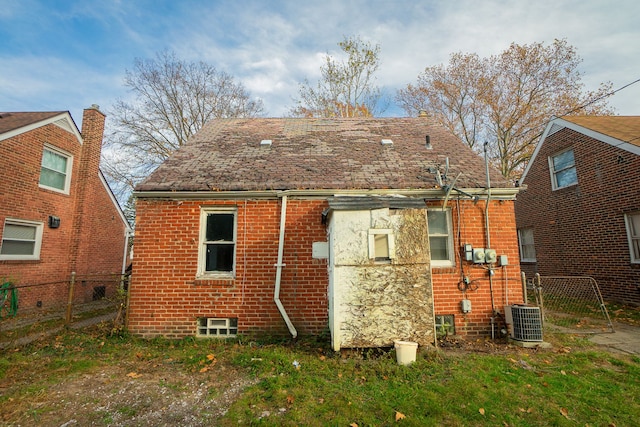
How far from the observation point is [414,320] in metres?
5.31

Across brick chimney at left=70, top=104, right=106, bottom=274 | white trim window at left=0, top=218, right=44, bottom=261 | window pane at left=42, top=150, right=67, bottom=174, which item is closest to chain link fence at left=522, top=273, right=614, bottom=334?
white trim window at left=0, top=218, right=44, bottom=261

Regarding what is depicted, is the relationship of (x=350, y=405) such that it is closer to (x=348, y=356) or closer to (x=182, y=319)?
(x=348, y=356)

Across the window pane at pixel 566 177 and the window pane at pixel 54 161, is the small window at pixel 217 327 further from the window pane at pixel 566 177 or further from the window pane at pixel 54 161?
the window pane at pixel 566 177

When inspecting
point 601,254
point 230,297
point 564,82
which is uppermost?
point 564,82

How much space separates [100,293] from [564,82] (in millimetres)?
27947

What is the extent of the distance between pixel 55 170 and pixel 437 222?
44.1 feet

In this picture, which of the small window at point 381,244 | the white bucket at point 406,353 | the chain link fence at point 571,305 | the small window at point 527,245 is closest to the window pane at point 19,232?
the small window at point 381,244

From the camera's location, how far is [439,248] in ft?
22.7

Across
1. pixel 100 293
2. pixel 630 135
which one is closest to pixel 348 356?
pixel 630 135

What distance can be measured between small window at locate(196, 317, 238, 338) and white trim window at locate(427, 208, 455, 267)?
4.54 meters

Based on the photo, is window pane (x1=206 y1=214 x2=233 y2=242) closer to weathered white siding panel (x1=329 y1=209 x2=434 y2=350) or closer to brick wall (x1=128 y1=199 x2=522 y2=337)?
brick wall (x1=128 y1=199 x2=522 y2=337)

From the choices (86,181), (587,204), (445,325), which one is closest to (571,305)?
(587,204)

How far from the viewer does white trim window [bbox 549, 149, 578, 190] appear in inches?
458

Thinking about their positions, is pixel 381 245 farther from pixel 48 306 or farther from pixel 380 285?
pixel 48 306
